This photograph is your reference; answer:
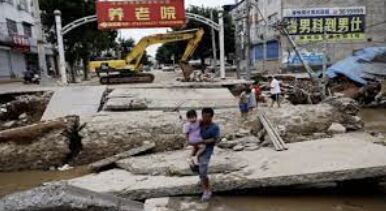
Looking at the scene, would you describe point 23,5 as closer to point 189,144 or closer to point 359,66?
point 359,66

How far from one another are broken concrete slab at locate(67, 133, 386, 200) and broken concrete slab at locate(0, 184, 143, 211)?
1.58m

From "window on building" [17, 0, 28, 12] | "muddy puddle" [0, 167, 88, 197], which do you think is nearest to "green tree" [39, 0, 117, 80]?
"window on building" [17, 0, 28, 12]

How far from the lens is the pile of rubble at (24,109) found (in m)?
16.5

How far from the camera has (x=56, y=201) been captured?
5922mm

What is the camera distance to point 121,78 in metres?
26.2

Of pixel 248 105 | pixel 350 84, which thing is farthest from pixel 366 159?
pixel 350 84

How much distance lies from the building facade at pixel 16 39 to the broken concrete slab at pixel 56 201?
94.1 feet

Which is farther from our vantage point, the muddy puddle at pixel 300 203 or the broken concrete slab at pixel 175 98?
the broken concrete slab at pixel 175 98

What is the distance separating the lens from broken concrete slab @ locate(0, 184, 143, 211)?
589cm

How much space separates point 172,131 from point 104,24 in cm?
1287

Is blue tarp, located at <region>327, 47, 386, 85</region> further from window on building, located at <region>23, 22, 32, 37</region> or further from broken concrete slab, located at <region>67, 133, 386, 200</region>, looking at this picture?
window on building, located at <region>23, 22, 32, 37</region>

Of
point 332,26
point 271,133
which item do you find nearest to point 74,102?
point 271,133

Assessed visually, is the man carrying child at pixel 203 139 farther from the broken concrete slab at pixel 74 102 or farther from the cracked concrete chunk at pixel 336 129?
the broken concrete slab at pixel 74 102

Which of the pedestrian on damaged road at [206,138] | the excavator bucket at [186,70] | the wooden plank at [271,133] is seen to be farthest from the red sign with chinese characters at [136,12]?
the pedestrian on damaged road at [206,138]
